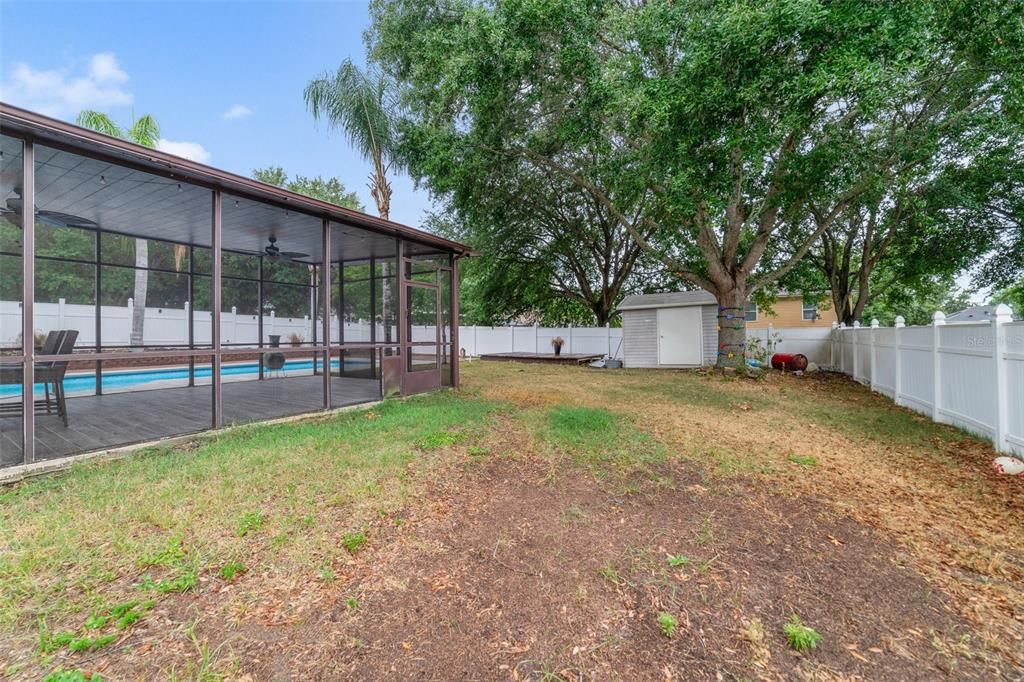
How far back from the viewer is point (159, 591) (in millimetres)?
2062

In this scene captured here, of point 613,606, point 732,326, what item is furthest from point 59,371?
point 732,326

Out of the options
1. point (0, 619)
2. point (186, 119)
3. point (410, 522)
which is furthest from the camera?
point (186, 119)

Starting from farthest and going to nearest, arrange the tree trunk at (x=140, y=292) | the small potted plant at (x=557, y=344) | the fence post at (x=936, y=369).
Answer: the small potted plant at (x=557, y=344)
the tree trunk at (x=140, y=292)
the fence post at (x=936, y=369)

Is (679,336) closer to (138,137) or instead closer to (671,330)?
(671,330)

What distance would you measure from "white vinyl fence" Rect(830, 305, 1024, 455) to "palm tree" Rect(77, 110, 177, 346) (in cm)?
1336

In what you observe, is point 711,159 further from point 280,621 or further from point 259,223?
point 280,621

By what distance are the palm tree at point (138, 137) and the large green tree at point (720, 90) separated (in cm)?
639

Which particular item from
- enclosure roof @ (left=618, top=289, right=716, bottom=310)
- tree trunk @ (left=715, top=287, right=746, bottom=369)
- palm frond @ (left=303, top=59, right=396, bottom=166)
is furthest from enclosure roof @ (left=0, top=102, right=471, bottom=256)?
enclosure roof @ (left=618, top=289, right=716, bottom=310)

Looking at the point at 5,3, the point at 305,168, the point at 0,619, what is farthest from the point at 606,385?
the point at 305,168

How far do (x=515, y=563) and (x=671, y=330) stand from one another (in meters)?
11.5

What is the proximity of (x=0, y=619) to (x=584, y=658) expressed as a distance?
2.50 m

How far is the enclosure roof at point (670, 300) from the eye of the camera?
1220 cm

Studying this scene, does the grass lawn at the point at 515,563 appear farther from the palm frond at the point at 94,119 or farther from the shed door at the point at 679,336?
the palm frond at the point at 94,119

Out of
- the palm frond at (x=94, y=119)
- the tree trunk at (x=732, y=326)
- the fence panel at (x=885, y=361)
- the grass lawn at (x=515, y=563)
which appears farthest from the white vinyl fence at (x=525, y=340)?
the grass lawn at (x=515, y=563)
